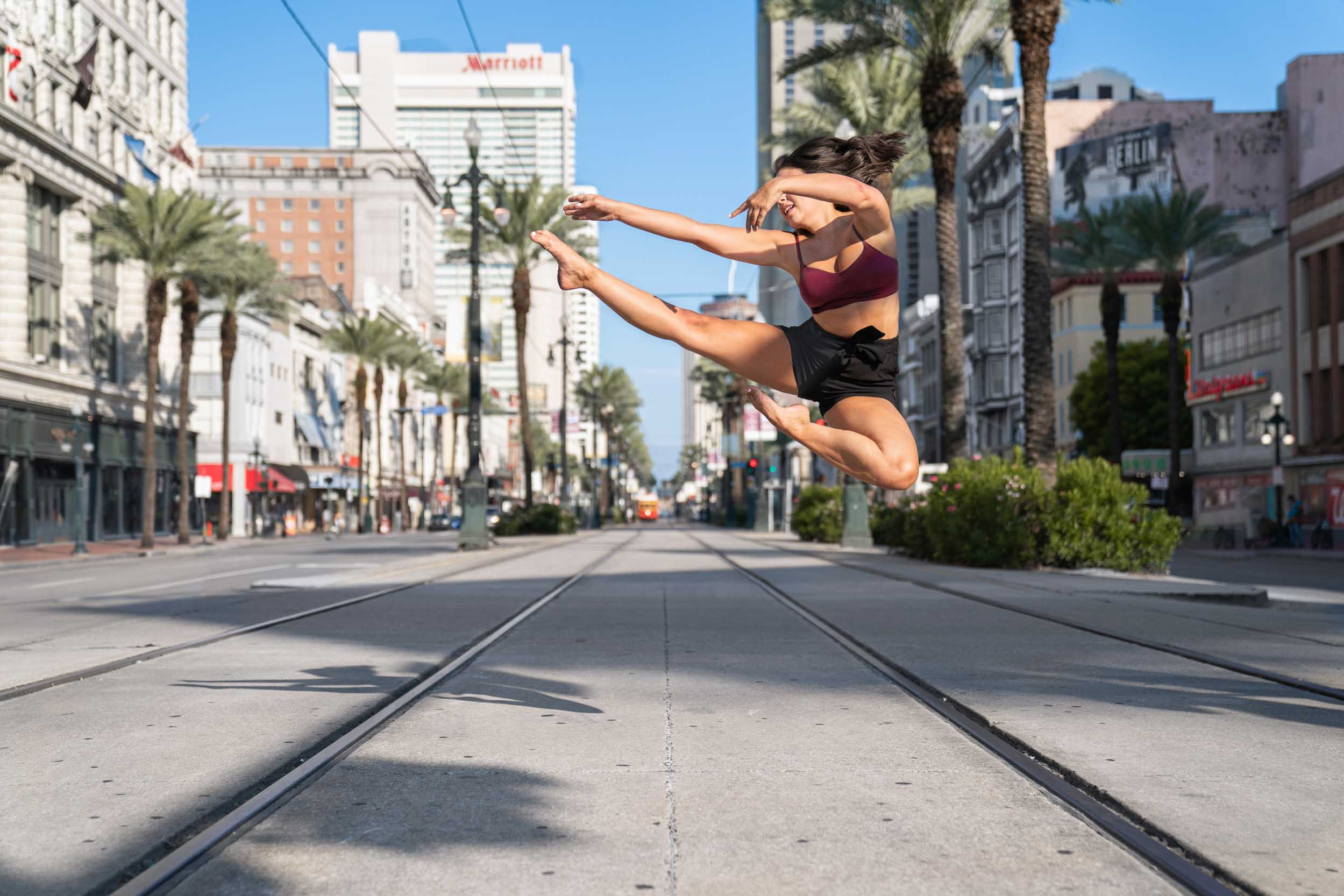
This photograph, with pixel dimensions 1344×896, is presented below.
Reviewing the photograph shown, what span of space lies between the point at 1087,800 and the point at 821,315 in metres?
2.29

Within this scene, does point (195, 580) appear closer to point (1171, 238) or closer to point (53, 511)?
point (53, 511)

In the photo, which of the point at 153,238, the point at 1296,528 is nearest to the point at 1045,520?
the point at 1296,528

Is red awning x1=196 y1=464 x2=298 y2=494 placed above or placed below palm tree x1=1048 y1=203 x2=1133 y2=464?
below

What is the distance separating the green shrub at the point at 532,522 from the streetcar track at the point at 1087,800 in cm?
4547

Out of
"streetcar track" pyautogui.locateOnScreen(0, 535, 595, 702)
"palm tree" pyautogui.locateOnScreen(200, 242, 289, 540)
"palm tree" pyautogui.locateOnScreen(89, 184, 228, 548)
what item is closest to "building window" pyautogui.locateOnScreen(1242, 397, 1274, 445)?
"palm tree" pyautogui.locateOnScreen(200, 242, 289, 540)

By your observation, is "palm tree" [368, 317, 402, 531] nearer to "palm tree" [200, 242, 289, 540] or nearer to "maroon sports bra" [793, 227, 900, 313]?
"palm tree" [200, 242, 289, 540]

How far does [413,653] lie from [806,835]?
21.6 feet

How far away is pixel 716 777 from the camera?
622 centimetres

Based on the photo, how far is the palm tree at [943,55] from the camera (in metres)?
30.6

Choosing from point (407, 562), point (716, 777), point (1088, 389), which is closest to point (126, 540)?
point (407, 562)

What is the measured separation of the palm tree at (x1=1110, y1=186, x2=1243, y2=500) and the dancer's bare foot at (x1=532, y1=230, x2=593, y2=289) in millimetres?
51723

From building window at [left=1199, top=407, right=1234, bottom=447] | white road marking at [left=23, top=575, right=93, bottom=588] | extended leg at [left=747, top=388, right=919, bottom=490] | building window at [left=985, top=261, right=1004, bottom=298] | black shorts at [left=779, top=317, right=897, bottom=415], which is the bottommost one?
white road marking at [left=23, top=575, right=93, bottom=588]

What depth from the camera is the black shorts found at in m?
6.02

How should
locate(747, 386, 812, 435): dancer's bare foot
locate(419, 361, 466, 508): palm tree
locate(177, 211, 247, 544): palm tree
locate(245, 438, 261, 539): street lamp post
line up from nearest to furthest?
locate(747, 386, 812, 435): dancer's bare foot, locate(177, 211, 247, 544): palm tree, locate(245, 438, 261, 539): street lamp post, locate(419, 361, 466, 508): palm tree
